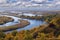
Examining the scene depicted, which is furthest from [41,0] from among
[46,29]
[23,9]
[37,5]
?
[46,29]

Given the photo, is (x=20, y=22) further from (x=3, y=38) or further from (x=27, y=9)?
(x=3, y=38)

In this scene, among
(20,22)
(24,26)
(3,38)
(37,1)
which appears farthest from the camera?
(37,1)

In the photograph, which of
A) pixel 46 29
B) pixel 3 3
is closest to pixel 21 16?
pixel 3 3

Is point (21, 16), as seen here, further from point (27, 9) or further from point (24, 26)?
point (24, 26)

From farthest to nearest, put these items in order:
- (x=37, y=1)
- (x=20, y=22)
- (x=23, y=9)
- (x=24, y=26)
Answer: (x=37, y=1)
(x=23, y=9)
(x=20, y=22)
(x=24, y=26)

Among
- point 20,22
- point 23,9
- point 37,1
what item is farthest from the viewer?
point 37,1

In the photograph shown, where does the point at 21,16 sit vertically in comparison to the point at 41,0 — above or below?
below

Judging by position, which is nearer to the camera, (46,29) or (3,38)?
(3,38)

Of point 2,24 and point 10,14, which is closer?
point 2,24

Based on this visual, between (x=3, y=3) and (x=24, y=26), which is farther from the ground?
(x=3, y=3)
